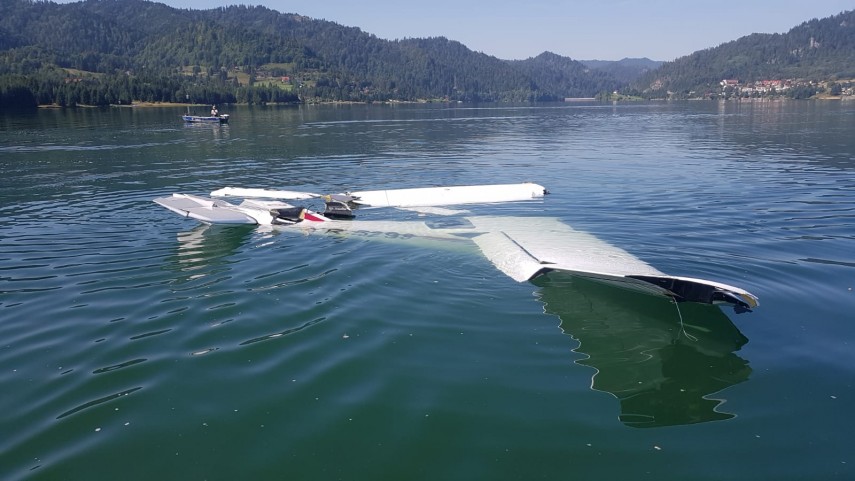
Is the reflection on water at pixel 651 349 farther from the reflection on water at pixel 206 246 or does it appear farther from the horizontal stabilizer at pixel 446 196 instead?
the horizontal stabilizer at pixel 446 196

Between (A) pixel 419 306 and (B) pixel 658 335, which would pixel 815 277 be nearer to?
(B) pixel 658 335

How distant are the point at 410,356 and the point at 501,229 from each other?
10.0m

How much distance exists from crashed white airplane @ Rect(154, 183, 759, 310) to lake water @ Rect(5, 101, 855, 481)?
795 mm

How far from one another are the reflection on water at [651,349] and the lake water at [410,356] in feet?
0.19

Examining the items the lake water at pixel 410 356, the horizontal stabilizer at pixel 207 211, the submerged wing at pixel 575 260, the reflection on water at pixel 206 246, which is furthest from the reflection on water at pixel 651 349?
the horizontal stabilizer at pixel 207 211

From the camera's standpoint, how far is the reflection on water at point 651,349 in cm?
948

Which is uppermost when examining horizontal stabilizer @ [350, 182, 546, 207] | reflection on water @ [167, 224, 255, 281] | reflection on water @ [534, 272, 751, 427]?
horizontal stabilizer @ [350, 182, 546, 207]

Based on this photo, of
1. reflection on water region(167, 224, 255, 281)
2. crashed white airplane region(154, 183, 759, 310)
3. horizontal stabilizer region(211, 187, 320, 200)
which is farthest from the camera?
horizontal stabilizer region(211, 187, 320, 200)

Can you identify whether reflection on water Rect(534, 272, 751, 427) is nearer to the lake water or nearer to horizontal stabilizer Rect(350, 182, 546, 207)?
the lake water

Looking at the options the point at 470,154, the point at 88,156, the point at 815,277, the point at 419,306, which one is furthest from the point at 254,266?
the point at 88,156

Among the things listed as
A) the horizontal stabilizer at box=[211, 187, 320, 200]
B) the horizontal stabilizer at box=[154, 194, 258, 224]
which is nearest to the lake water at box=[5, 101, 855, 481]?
the horizontal stabilizer at box=[154, 194, 258, 224]

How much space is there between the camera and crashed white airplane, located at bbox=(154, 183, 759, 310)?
1266cm

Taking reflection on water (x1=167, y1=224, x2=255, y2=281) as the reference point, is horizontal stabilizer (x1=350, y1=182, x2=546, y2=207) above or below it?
above

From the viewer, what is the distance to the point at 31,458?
→ 8.06 m
